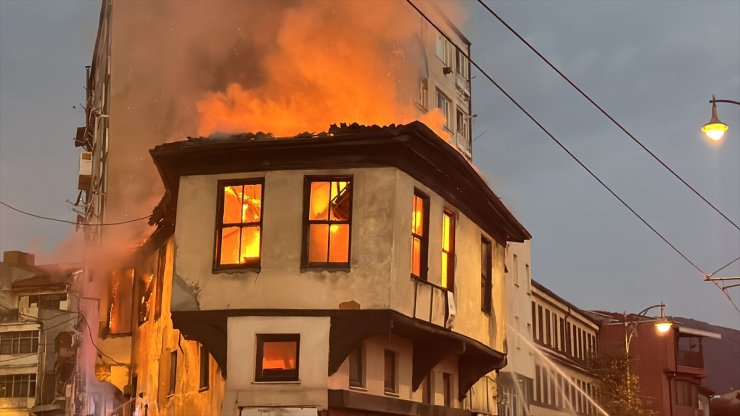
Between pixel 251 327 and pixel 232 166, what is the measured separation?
379 cm

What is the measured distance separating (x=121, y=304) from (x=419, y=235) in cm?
1470

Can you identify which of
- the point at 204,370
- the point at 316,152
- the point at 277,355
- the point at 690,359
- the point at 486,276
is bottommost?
the point at 204,370

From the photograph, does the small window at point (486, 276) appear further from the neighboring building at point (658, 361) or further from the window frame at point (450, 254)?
the neighboring building at point (658, 361)

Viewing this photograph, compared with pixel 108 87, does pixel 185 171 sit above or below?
below

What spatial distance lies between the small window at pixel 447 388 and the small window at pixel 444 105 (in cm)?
3244

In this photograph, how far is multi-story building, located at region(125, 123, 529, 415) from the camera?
21.2 metres

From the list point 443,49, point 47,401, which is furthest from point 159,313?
point 47,401

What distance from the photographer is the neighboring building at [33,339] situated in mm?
76688

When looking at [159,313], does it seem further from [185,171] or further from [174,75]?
[174,75]

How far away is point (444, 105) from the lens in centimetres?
5934

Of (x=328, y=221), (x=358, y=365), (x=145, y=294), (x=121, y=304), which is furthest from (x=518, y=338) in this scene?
(x=328, y=221)

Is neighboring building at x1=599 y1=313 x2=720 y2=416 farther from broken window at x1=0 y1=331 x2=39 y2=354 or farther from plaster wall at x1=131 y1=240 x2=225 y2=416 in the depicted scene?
plaster wall at x1=131 y1=240 x2=225 y2=416

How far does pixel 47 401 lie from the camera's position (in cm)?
7650

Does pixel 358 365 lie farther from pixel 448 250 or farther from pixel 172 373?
pixel 172 373
